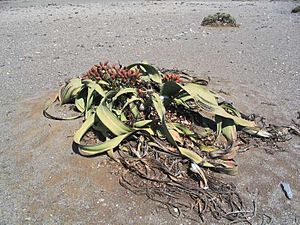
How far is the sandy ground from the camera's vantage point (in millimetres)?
2172

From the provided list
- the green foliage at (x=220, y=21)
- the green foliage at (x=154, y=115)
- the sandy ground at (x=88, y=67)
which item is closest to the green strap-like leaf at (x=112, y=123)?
the green foliage at (x=154, y=115)

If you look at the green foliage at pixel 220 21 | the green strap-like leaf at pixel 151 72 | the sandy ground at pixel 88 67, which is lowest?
the green foliage at pixel 220 21

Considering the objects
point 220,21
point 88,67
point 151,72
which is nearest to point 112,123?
point 151,72

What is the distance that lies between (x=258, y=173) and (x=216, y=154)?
1.12ft

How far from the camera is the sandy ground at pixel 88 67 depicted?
7.13 ft

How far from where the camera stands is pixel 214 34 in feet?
24.4

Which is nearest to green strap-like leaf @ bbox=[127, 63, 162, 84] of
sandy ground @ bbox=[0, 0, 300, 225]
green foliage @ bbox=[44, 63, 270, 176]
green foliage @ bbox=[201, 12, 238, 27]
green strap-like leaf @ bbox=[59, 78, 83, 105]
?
green foliage @ bbox=[44, 63, 270, 176]

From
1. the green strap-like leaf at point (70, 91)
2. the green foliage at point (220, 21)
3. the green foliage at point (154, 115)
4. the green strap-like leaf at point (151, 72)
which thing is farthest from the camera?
the green foliage at point (220, 21)

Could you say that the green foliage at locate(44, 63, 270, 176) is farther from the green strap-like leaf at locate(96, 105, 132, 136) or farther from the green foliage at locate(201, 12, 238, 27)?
the green foliage at locate(201, 12, 238, 27)

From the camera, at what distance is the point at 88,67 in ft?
16.6

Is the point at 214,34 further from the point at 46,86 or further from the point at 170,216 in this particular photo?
the point at 170,216

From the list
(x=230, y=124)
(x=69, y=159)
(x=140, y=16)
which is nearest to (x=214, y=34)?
(x=140, y=16)

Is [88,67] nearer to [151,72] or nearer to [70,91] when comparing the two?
[70,91]

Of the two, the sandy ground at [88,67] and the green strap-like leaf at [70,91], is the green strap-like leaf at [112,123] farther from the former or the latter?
the green strap-like leaf at [70,91]
